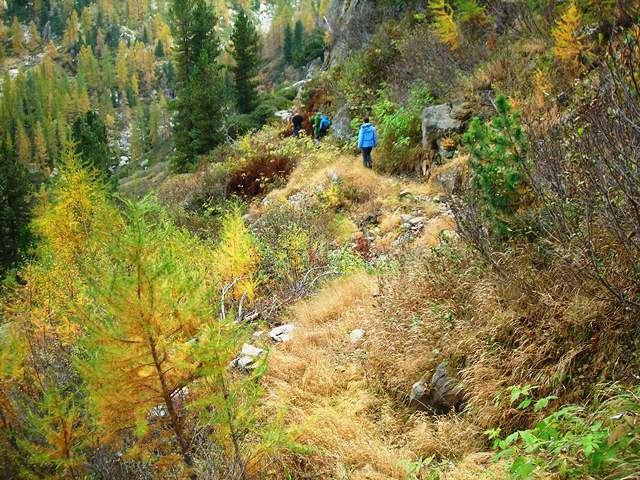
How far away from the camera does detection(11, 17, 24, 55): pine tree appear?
138375 millimetres

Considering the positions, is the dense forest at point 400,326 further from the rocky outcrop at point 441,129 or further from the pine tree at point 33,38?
the pine tree at point 33,38

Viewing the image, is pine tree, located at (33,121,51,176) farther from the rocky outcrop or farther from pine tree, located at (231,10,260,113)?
the rocky outcrop

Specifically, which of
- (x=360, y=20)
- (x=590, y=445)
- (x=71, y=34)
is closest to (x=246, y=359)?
(x=590, y=445)

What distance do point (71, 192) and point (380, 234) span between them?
7.81m

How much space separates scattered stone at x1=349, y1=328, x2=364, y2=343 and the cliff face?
15698mm

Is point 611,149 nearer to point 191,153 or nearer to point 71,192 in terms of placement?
point 71,192

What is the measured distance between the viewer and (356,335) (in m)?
5.62

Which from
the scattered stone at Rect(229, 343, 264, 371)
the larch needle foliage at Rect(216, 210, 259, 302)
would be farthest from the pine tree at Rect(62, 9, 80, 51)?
the scattered stone at Rect(229, 343, 264, 371)

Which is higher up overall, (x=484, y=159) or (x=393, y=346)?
(x=484, y=159)

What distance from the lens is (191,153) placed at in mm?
24156

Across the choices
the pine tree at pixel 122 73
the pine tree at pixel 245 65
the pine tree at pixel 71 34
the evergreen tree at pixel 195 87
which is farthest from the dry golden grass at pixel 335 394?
the pine tree at pixel 71 34

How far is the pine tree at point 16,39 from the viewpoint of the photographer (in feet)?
454

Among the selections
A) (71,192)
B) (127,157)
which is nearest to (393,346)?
(71,192)

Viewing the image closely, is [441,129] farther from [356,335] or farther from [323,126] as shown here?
[356,335]
